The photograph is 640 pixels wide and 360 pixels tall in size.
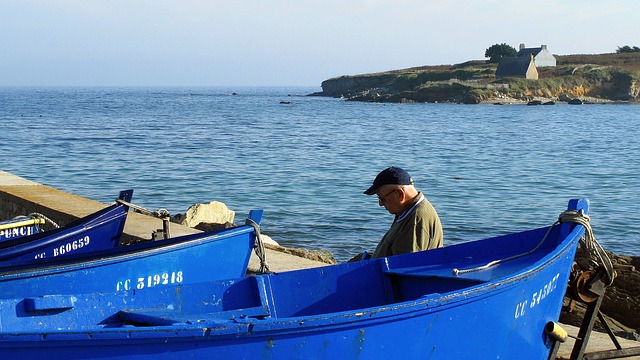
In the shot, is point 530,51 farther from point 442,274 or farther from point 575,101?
point 442,274

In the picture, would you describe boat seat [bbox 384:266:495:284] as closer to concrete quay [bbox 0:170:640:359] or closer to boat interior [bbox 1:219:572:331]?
boat interior [bbox 1:219:572:331]

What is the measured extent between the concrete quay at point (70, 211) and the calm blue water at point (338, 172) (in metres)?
4.46

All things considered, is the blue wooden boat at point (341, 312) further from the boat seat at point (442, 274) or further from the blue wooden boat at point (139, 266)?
the blue wooden boat at point (139, 266)

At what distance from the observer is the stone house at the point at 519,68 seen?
112 metres

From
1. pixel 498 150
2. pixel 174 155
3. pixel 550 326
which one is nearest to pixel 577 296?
pixel 550 326

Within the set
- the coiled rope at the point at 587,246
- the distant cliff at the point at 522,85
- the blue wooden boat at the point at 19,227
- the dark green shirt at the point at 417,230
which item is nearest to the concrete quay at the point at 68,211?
the blue wooden boat at the point at 19,227

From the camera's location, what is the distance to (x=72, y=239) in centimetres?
780

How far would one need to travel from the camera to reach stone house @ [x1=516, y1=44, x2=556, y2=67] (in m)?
123

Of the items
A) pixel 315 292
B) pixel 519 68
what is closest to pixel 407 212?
pixel 315 292

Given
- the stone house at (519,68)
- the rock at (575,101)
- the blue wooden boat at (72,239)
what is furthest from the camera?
the stone house at (519,68)

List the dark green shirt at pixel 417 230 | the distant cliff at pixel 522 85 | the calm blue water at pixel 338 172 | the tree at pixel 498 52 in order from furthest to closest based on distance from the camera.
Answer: the tree at pixel 498 52 → the distant cliff at pixel 522 85 → the calm blue water at pixel 338 172 → the dark green shirt at pixel 417 230

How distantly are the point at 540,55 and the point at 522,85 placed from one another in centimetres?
1512

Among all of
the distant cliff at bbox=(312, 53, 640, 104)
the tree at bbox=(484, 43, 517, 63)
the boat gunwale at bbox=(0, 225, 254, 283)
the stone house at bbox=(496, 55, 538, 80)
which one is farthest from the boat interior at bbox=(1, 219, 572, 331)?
the tree at bbox=(484, 43, 517, 63)

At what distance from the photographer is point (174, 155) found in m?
33.8
